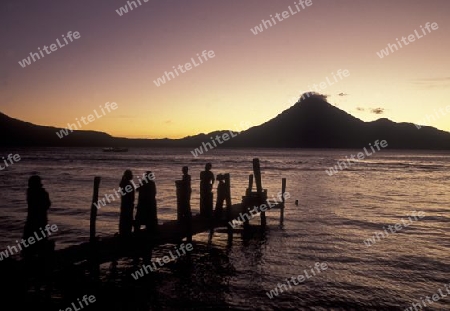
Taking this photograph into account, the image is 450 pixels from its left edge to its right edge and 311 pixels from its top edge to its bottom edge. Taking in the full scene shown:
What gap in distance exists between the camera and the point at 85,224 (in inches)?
800

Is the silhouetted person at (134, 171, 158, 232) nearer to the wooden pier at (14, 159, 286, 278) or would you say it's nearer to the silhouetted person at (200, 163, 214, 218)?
the wooden pier at (14, 159, 286, 278)

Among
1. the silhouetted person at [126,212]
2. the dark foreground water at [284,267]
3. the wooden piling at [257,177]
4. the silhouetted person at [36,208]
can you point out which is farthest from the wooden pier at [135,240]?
the wooden piling at [257,177]

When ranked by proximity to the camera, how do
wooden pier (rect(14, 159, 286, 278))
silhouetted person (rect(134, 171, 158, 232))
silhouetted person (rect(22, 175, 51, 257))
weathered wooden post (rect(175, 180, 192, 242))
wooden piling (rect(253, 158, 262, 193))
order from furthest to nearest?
wooden piling (rect(253, 158, 262, 193))
weathered wooden post (rect(175, 180, 192, 242))
silhouetted person (rect(134, 171, 158, 232))
wooden pier (rect(14, 159, 286, 278))
silhouetted person (rect(22, 175, 51, 257))

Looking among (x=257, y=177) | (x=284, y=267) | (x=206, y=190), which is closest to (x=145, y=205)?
(x=206, y=190)

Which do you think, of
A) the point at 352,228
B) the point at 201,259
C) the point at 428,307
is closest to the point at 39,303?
the point at 201,259

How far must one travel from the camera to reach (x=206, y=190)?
16.3 m

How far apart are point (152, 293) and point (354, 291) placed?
618 centimetres

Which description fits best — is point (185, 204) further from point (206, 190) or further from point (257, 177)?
point (257, 177)

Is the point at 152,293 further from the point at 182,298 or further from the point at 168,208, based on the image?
the point at 168,208

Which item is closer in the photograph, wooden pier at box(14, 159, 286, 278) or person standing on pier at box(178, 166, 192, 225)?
wooden pier at box(14, 159, 286, 278)

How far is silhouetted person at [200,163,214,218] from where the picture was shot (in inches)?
637

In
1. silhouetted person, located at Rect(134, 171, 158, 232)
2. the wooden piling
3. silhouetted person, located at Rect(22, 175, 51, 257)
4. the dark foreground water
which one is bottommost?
the dark foreground water

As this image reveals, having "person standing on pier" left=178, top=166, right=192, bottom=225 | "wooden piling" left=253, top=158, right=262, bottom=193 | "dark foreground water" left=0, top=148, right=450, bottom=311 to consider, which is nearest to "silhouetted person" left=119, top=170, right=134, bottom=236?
"dark foreground water" left=0, top=148, right=450, bottom=311

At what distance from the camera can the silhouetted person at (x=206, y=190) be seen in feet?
53.1
